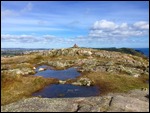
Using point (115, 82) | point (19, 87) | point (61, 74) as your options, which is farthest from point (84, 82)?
point (19, 87)

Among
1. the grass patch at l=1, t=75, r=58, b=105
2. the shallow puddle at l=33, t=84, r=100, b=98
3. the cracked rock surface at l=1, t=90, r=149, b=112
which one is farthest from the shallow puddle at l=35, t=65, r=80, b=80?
the cracked rock surface at l=1, t=90, r=149, b=112

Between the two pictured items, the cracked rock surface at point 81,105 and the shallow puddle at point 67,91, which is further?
the shallow puddle at point 67,91

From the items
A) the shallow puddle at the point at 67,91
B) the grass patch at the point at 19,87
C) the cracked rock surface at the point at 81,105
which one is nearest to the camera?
the cracked rock surface at the point at 81,105

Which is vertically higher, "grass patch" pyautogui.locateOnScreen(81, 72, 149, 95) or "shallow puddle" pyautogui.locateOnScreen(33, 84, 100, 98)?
"grass patch" pyautogui.locateOnScreen(81, 72, 149, 95)

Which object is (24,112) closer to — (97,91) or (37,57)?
(97,91)

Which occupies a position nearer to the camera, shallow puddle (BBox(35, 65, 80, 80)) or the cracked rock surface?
the cracked rock surface

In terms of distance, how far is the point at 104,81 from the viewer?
91.4 metres

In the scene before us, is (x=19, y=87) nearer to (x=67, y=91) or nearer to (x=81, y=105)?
(x=67, y=91)

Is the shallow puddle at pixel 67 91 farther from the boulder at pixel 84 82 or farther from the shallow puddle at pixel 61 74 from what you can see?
the shallow puddle at pixel 61 74

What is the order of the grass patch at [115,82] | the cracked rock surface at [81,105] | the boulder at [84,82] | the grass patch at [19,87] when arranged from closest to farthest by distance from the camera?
1. the cracked rock surface at [81,105]
2. the grass patch at [19,87]
3. the grass patch at [115,82]
4. the boulder at [84,82]

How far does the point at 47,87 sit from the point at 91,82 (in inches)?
609

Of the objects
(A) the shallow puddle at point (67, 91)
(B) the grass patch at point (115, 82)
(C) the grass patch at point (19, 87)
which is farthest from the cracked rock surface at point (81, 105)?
(B) the grass patch at point (115, 82)

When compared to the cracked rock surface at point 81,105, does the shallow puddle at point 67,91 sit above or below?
below

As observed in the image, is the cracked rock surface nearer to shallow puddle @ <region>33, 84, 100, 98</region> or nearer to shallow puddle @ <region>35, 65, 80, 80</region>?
shallow puddle @ <region>33, 84, 100, 98</region>
